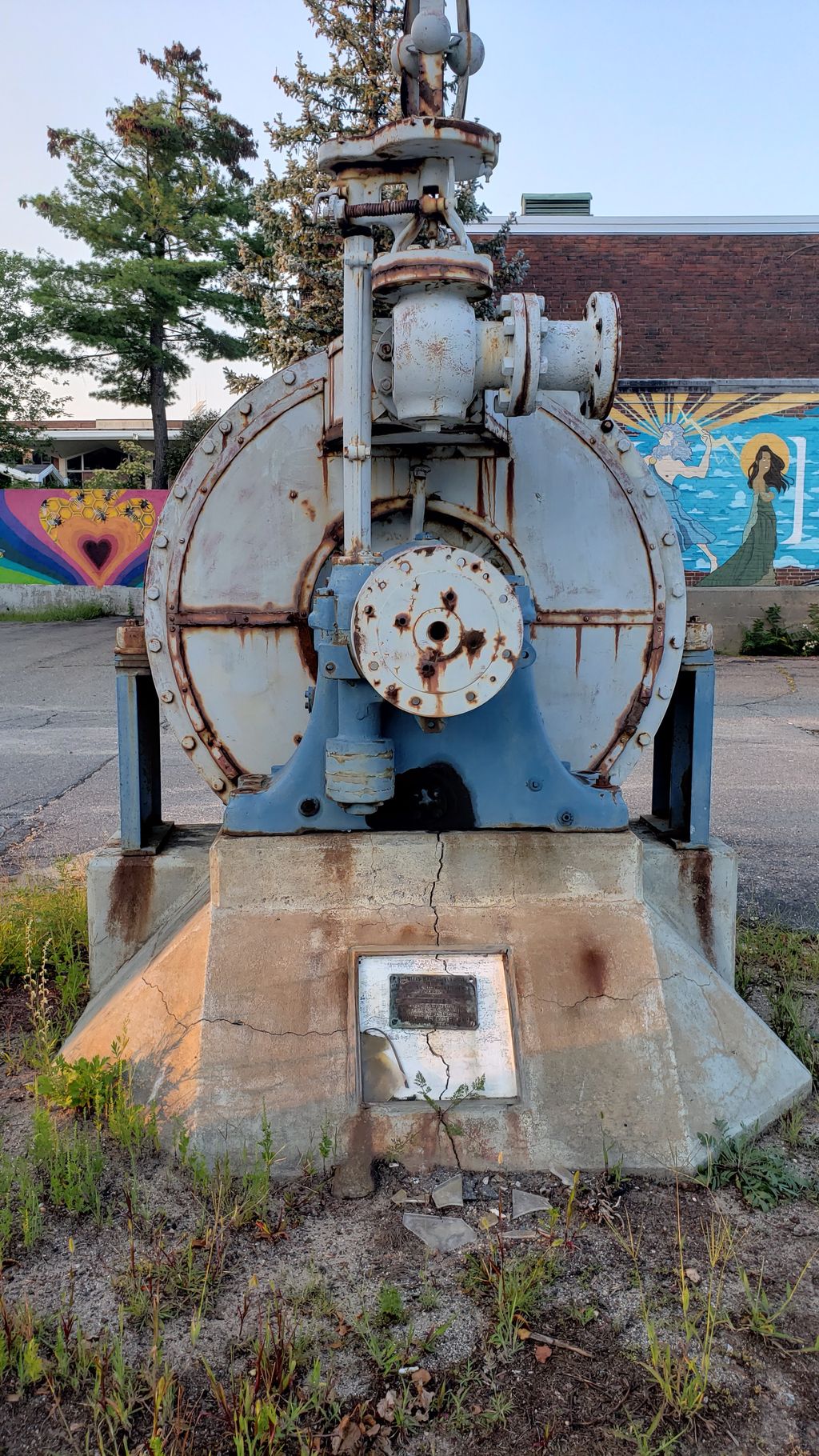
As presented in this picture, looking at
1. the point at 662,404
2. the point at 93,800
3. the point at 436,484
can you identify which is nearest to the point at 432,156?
the point at 436,484

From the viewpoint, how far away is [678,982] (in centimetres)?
300

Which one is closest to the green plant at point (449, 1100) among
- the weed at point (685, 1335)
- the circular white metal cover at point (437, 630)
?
the weed at point (685, 1335)

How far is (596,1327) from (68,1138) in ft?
4.30

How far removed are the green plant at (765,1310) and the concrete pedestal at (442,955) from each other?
0.40 meters

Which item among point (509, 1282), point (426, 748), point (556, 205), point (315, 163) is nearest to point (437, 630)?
point (426, 748)

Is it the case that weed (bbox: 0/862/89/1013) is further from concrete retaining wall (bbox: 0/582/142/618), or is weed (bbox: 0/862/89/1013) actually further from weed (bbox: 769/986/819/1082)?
concrete retaining wall (bbox: 0/582/142/618)

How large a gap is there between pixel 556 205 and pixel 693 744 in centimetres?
1580

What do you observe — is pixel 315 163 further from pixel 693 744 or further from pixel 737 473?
pixel 693 744

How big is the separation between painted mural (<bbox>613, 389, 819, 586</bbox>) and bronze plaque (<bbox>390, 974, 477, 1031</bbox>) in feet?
43.3

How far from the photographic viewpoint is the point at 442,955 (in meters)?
2.87

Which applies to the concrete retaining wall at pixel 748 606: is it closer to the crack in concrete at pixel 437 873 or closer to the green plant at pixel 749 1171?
the crack in concrete at pixel 437 873

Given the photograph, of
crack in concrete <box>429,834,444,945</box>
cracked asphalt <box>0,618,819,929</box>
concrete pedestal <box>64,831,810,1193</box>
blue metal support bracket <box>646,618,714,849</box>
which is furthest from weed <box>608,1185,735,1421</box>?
cracked asphalt <box>0,618,819,929</box>

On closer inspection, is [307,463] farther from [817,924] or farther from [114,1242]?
[817,924]

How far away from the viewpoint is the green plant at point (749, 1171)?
2570 millimetres
